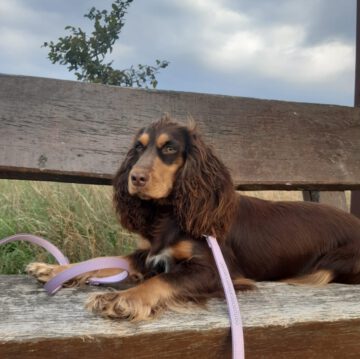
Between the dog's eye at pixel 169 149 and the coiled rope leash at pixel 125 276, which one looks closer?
the coiled rope leash at pixel 125 276

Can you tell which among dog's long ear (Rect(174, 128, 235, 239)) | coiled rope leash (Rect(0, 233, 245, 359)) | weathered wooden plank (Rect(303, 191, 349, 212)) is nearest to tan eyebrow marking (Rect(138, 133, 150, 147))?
dog's long ear (Rect(174, 128, 235, 239))

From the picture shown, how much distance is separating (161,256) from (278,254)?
49 centimetres

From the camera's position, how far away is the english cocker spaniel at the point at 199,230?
5.51ft

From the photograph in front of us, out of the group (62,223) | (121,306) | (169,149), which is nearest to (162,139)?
(169,149)

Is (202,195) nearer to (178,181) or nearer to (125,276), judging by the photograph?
(178,181)

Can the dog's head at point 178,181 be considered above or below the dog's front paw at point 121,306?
above

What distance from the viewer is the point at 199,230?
1.76 m

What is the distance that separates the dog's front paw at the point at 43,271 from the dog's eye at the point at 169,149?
1.92 ft

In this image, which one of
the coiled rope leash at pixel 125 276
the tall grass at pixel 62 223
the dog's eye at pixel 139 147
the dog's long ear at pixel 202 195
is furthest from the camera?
the tall grass at pixel 62 223

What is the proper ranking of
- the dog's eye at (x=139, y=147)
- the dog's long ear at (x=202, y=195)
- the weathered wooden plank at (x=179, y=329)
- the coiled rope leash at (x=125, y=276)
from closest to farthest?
1. the weathered wooden plank at (x=179, y=329)
2. the coiled rope leash at (x=125, y=276)
3. the dog's long ear at (x=202, y=195)
4. the dog's eye at (x=139, y=147)

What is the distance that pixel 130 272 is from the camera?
6.42ft

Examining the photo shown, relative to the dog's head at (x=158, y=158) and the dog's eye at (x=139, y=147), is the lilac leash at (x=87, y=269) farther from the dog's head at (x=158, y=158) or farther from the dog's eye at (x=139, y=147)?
the dog's eye at (x=139, y=147)

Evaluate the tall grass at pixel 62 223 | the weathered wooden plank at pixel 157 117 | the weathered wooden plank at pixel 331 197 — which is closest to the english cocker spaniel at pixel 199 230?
the weathered wooden plank at pixel 157 117

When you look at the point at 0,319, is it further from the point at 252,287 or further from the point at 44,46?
the point at 44,46
